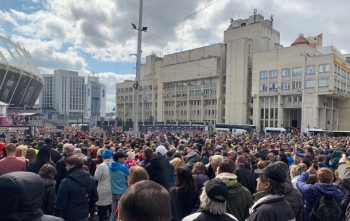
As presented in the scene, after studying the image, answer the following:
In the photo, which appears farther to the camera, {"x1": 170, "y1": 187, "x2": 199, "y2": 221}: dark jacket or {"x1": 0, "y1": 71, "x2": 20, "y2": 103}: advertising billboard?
{"x1": 0, "y1": 71, "x2": 20, "y2": 103}: advertising billboard

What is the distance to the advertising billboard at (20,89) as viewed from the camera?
236ft

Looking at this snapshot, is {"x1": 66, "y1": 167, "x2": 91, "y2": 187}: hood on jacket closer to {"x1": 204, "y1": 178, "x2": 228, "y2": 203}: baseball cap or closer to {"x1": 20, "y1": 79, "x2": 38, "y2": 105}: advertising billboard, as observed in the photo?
{"x1": 204, "y1": 178, "x2": 228, "y2": 203}: baseball cap

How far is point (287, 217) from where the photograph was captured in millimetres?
3020

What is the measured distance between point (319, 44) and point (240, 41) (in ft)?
96.8

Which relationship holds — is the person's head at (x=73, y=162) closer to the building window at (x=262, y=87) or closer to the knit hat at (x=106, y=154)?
the knit hat at (x=106, y=154)

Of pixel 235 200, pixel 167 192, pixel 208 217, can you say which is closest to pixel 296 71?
pixel 235 200

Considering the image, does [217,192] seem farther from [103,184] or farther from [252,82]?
[252,82]

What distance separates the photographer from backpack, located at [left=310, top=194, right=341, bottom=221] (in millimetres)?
4297

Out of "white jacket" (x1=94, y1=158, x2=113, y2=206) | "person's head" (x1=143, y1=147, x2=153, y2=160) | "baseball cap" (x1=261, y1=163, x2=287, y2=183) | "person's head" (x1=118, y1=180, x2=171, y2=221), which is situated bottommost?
"white jacket" (x1=94, y1=158, x2=113, y2=206)

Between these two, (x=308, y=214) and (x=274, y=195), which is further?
(x=308, y=214)

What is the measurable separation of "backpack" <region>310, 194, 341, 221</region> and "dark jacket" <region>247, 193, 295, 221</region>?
5.49 feet

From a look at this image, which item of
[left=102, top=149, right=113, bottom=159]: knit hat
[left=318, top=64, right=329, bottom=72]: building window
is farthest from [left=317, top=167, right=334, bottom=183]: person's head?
[left=318, top=64, right=329, bottom=72]: building window

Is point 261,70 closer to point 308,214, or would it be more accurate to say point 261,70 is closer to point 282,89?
point 282,89

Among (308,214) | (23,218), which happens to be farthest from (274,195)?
(23,218)
